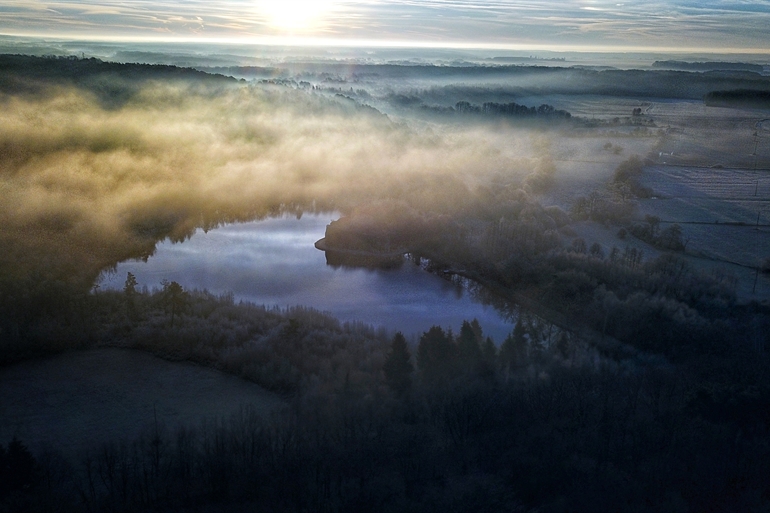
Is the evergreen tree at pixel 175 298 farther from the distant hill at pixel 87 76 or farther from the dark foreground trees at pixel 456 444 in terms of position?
the distant hill at pixel 87 76

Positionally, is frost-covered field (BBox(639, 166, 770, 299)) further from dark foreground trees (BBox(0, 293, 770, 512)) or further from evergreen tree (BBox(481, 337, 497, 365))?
evergreen tree (BBox(481, 337, 497, 365))

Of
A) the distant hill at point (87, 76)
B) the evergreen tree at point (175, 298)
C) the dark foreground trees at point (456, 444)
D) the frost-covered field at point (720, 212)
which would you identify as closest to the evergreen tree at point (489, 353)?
the dark foreground trees at point (456, 444)

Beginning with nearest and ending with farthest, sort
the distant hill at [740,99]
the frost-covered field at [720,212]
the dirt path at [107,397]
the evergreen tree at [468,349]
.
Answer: the dirt path at [107,397], the evergreen tree at [468,349], the frost-covered field at [720,212], the distant hill at [740,99]

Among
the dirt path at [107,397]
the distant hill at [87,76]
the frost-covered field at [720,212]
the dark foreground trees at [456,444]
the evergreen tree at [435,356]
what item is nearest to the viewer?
the dark foreground trees at [456,444]

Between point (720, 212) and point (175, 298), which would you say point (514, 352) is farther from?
point (720, 212)

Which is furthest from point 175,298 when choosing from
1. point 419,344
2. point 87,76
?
point 87,76

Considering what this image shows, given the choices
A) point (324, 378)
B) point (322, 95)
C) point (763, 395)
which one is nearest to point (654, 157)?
point (763, 395)

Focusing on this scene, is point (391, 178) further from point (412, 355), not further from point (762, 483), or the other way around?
point (762, 483)

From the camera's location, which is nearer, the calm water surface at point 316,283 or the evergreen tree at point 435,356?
the evergreen tree at point 435,356
